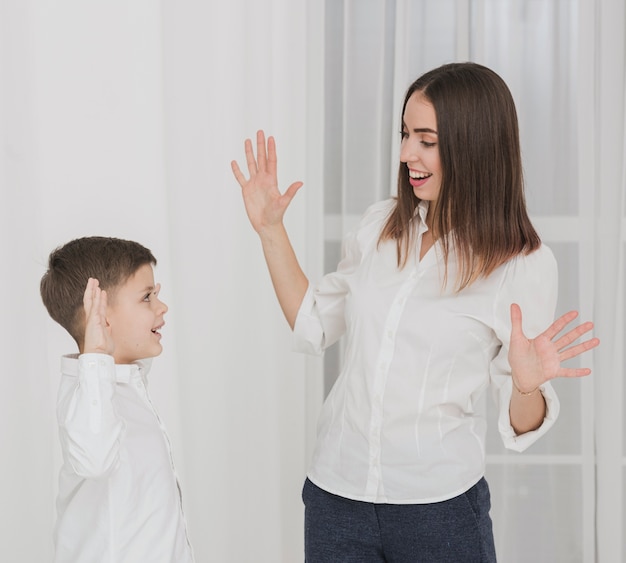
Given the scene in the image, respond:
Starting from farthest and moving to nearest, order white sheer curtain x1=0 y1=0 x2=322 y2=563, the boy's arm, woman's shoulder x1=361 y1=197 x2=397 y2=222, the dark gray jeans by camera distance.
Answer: white sheer curtain x1=0 y1=0 x2=322 y2=563, woman's shoulder x1=361 y1=197 x2=397 y2=222, the dark gray jeans, the boy's arm

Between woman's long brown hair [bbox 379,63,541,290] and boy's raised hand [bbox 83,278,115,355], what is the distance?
21.2 inches

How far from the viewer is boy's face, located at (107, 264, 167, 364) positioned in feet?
5.03

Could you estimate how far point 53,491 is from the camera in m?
2.21

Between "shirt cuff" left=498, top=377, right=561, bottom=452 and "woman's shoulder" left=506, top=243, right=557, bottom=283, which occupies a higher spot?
"woman's shoulder" left=506, top=243, right=557, bottom=283

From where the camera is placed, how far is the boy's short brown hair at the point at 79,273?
153 cm

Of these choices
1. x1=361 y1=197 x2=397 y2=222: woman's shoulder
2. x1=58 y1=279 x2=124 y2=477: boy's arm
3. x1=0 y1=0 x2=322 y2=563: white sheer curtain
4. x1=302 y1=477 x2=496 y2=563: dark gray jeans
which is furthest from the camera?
x1=0 y1=0 x2=322 y2=563: white sheer curtain

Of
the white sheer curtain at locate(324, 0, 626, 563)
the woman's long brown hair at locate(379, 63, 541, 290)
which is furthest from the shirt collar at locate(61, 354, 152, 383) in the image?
the white sheer curtain at locate(324, 0, 626, 563)

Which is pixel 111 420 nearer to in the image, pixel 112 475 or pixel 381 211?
pixel 112 475

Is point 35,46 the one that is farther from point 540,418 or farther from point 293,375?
point 540,418

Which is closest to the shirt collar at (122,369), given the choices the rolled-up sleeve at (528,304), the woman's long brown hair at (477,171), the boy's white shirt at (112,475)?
the boy's white shirt at (112,475)

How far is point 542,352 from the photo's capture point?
1.38 metres

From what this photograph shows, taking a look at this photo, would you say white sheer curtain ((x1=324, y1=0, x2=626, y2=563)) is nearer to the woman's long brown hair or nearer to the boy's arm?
the woman's long brown hair

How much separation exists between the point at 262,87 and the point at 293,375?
760 mm

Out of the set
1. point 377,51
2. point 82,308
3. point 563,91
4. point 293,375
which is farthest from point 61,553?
point 563,91
